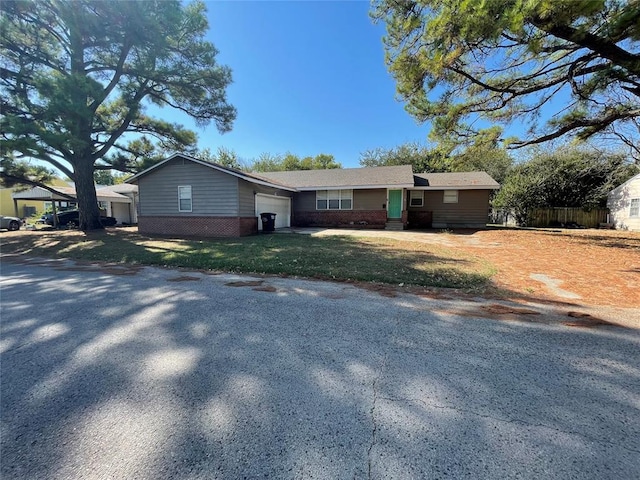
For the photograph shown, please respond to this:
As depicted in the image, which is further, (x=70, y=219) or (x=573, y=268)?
(x=70, y=219)

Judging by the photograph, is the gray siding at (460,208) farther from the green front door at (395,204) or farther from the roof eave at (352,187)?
the roof eave at (352,187)

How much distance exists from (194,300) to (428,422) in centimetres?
372

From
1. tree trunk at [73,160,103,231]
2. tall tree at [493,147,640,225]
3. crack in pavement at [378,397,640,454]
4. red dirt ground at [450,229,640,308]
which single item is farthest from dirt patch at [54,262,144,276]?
tall tree at [493,147,640,225]

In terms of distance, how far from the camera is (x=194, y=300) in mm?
4477

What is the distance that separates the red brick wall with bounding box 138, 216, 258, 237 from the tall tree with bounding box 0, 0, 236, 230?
3.31 metres

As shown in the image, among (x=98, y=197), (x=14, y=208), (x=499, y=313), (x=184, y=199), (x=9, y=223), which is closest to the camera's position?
(x=499, y=313)

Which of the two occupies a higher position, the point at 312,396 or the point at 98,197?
the point at 98,197

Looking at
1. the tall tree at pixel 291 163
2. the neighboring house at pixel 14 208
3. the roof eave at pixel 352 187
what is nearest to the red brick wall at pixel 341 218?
the roof eave at pixel 352 187

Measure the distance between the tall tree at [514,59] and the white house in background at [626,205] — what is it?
10821mm

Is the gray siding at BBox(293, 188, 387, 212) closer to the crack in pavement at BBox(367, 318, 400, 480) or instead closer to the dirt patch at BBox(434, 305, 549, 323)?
the dirt patch at BBox(434, 305, 549, 323)

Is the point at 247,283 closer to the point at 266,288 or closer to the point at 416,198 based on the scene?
the point at 266,288

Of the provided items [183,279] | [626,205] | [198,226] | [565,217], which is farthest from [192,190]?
[626,205]

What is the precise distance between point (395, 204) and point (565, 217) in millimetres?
13303

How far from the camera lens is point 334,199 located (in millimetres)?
18484
